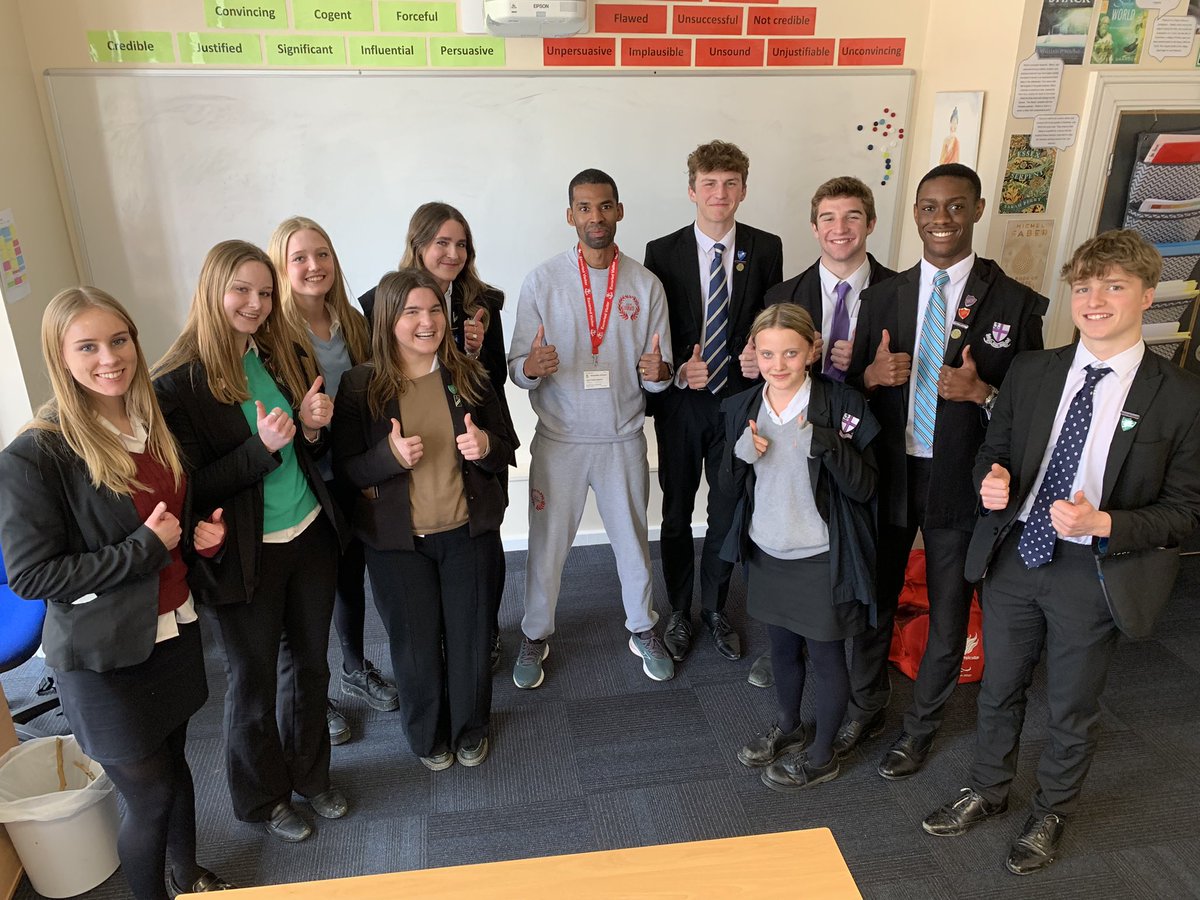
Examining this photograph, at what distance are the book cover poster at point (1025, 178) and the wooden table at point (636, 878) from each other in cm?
296

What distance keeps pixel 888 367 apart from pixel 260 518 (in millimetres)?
1772

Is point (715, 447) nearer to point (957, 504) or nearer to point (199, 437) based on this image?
point (957, 504)

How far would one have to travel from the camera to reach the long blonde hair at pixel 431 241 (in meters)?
2.60

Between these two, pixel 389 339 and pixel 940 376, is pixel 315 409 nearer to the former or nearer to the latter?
pixel 389 339

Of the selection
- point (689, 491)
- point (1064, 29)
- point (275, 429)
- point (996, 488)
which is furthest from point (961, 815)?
point (1064, 29)

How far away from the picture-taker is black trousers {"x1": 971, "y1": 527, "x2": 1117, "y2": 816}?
6.84 feet

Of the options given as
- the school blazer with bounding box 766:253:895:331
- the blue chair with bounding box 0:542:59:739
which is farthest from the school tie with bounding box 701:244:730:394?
the blue chair with bounding box 0:542:59:739

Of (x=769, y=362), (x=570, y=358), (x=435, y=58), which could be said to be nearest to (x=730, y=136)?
(x=435, y=58)

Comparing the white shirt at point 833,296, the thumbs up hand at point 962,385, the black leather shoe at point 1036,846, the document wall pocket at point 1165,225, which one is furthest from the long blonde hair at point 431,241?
the document wall pocket at point 1165,225

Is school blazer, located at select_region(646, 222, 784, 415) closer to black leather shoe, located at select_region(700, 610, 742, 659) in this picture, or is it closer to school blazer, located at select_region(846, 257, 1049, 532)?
school blazer, located at select_region(846, 257, 1049, 532)

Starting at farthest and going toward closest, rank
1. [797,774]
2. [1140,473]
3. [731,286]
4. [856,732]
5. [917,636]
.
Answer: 1. [917,636]
2. [731,286]
3. [856,732]
4. [797,774]
5. [1140,473]

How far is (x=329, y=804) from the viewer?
2.48 meters

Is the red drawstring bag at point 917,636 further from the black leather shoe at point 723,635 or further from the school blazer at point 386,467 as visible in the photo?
the school blazer at point 386,467

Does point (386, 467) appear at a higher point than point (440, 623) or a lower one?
higher
